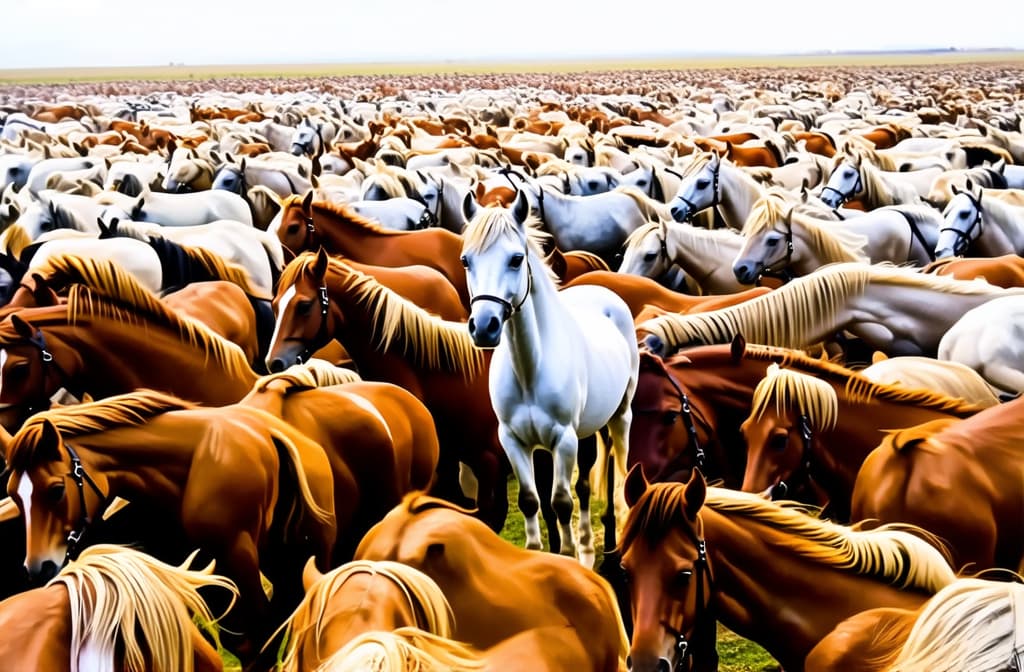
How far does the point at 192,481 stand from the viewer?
332cm

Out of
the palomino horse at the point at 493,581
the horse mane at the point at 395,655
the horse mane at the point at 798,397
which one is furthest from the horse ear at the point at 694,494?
the horse mane at the point at 798,397

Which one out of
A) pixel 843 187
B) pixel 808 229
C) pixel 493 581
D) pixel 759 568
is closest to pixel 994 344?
pixel 808 229

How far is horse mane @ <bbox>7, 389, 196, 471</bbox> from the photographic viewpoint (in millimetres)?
2977

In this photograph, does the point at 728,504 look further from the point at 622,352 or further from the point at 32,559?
the point at 622,352

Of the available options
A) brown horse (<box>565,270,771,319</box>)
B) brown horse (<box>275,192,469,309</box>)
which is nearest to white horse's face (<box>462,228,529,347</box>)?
brown horse (<box>565,270,771,319</box>)

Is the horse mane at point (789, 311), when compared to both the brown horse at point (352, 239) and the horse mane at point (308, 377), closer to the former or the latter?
the horse mane at point (308, 377)

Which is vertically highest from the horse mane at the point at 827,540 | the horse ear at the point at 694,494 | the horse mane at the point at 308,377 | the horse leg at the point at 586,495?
the horse ear at the point at 694,494

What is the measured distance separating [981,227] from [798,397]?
5.63 m

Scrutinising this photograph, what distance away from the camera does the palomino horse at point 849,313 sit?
229 inches

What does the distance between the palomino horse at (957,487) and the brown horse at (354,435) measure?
70.7 inches

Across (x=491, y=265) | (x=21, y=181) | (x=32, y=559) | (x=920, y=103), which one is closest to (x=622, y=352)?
(x=491, y=265)

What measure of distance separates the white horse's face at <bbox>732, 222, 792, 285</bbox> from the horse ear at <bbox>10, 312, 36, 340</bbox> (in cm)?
478

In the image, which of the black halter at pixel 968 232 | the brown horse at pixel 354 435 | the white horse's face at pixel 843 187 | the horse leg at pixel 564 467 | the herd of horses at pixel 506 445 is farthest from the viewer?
the white horse's face at pixel 843 187

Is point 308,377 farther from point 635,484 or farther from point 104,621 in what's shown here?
point 104,621
